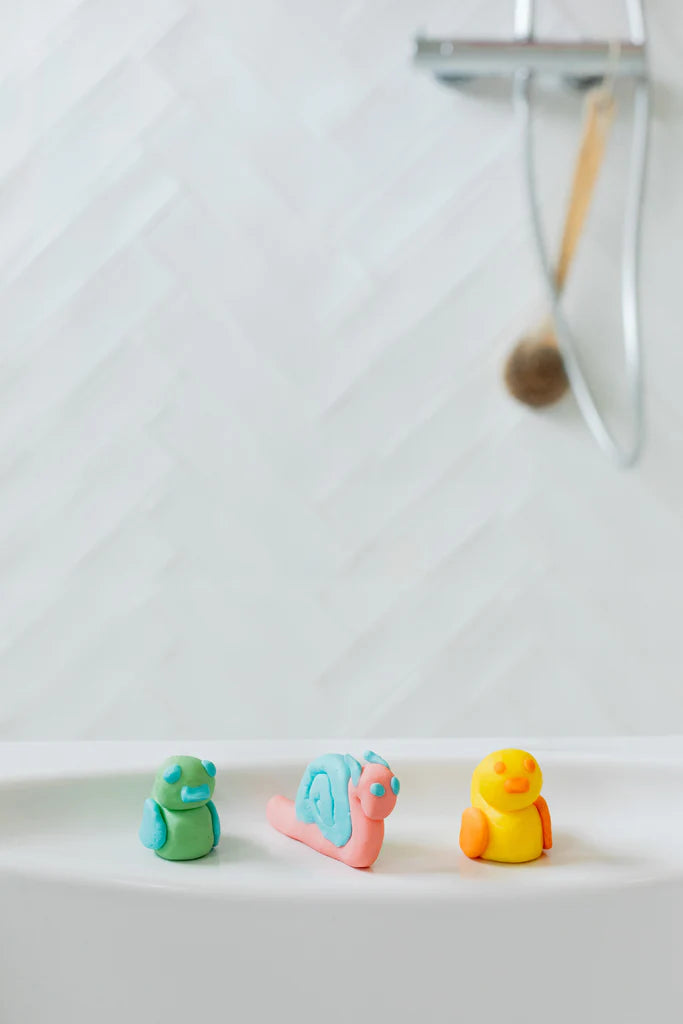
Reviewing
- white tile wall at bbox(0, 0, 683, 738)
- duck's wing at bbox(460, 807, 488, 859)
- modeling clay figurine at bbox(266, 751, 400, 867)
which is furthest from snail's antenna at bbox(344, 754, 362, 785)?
white tile wall at bbox(0, 0, 683, 738)

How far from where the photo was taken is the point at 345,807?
2.61 feet

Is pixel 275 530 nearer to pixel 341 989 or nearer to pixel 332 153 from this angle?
pixel 332 153

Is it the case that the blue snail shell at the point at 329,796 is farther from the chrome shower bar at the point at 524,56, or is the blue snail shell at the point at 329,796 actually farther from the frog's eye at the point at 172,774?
the chrome shower bar at the point at 524,56

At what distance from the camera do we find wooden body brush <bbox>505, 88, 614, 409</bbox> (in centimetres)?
115

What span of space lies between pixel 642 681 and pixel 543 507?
26cm

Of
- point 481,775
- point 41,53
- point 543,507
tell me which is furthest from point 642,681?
point 41,53

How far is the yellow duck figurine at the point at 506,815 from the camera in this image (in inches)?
31.9

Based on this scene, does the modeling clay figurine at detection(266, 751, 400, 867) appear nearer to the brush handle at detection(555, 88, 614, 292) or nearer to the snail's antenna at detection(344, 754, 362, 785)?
the snail's antenna at detection(344, 754, 362, 785)

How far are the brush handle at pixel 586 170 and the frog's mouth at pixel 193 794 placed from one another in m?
0.73

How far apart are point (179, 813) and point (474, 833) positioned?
25cm

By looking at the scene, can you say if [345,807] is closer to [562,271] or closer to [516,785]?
Result: [516,785]

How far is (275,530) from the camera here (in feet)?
3.94

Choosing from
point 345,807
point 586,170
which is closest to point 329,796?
point 345,807

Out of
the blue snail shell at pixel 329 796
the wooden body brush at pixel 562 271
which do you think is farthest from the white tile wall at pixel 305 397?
the blue snail shell at pixel 329 796
